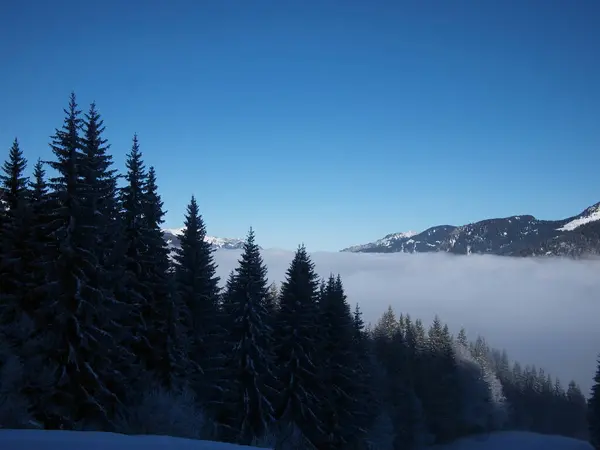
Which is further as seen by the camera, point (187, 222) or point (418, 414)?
point (418, 414)

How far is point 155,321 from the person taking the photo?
23.4m

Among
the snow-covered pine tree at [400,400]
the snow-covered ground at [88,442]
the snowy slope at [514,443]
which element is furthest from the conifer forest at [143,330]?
the snowy slope at [514,443]

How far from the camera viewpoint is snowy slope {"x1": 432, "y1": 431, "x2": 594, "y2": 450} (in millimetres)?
64925

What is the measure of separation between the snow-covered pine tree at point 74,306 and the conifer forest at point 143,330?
56 millimetres

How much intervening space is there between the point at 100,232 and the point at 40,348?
16.8 ft

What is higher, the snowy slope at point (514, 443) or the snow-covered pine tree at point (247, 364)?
the snow-covered pine tree at point (247, 364)

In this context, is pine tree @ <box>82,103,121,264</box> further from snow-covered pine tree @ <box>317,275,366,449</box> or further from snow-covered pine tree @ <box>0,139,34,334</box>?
snow-covered pine tree @ <box>317,275,366,449</box>

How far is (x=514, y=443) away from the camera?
67938mm

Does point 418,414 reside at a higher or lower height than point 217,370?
lower

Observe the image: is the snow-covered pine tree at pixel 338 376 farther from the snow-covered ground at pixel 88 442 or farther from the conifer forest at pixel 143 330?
the snow-covered ground at pixel 88 442

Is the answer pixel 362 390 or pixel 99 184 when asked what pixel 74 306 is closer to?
pixel 99 184

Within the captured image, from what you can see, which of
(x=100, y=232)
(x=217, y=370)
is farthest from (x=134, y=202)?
(x=217, y=370)

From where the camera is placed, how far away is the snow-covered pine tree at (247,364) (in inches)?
1004

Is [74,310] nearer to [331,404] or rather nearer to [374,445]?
[331,404]
